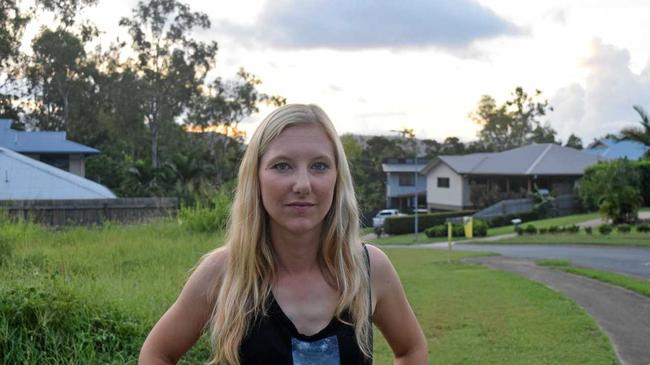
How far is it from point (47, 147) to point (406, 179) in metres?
36.5

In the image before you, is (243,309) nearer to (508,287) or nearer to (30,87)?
(508,287)

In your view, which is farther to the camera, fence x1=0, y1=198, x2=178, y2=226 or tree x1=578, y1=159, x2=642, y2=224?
tree x1=578, y1=159, x2=642, y2=224

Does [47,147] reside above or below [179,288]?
above

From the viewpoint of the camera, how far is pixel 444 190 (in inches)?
2304

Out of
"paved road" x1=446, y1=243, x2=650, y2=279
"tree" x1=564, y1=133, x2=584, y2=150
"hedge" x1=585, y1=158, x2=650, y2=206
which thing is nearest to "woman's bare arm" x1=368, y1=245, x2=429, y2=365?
"paved road" x1=446, y1=243, x2=650, y2=279

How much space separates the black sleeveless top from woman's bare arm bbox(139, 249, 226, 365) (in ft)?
0.64

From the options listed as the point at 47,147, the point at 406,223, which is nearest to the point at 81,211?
the point at 47,147

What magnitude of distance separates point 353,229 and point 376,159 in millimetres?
71468

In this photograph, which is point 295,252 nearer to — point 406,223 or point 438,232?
point 438,232

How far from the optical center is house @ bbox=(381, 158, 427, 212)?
2621 inches

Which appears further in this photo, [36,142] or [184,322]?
[36,142]

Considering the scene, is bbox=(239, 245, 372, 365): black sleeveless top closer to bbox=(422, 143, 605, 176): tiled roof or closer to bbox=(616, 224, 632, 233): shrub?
bbox=(616, 224, 632, 233): shrub

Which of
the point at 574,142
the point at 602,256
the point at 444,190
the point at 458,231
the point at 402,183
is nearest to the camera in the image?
the point at 602,256

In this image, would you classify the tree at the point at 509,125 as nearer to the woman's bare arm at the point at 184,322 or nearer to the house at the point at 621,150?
the house at the point at 621,150
